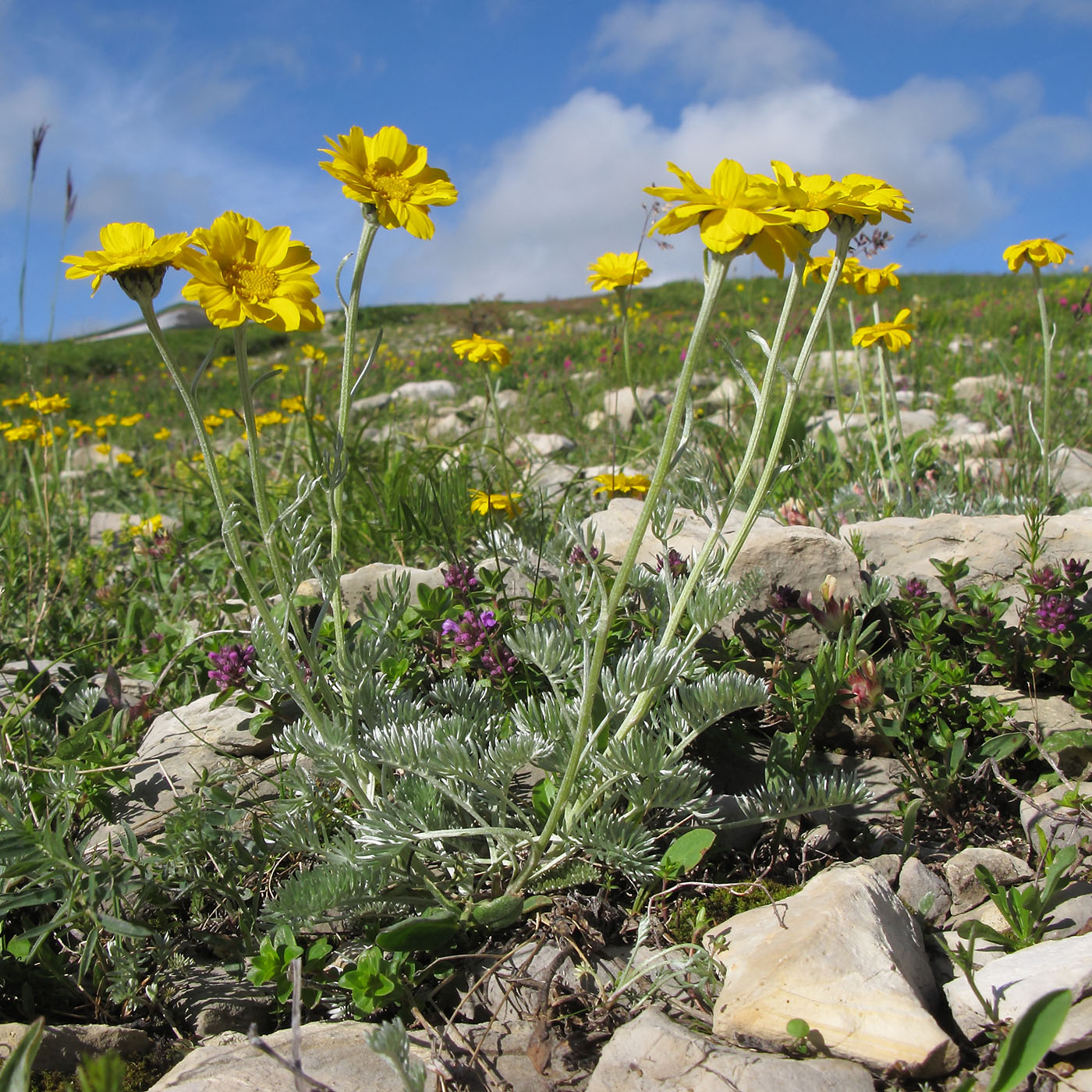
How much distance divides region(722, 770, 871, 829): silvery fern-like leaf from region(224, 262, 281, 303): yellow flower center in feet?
4.29

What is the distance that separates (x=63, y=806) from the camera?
191 cm

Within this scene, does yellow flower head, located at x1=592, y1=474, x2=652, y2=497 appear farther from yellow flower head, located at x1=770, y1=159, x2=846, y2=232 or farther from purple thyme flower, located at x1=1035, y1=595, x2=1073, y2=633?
yellow flower head, located at x1=770, y1=159, x2=846, y2=232

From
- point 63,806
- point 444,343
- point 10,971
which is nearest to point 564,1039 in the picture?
point 10,971

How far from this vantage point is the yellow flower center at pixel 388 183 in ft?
4.79

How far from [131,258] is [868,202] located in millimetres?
1213

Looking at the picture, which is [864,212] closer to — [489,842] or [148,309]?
[148,309]

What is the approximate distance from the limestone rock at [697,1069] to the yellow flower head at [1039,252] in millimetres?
3015

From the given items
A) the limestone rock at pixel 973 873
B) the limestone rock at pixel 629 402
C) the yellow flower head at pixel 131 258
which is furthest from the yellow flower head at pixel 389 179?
the limestone rock at pixel 629 402

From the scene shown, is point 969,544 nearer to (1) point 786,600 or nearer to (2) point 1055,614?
(2) point 1055,614

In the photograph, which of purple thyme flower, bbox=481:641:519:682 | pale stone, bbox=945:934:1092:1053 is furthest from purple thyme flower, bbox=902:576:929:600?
purple thyme flower, bbox=481:641:519:682

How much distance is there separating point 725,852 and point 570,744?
1.68 ft

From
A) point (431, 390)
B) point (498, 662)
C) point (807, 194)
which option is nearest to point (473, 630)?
point (498, 662)

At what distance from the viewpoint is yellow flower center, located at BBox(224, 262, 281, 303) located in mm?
1403

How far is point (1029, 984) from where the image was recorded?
1.33 metres
